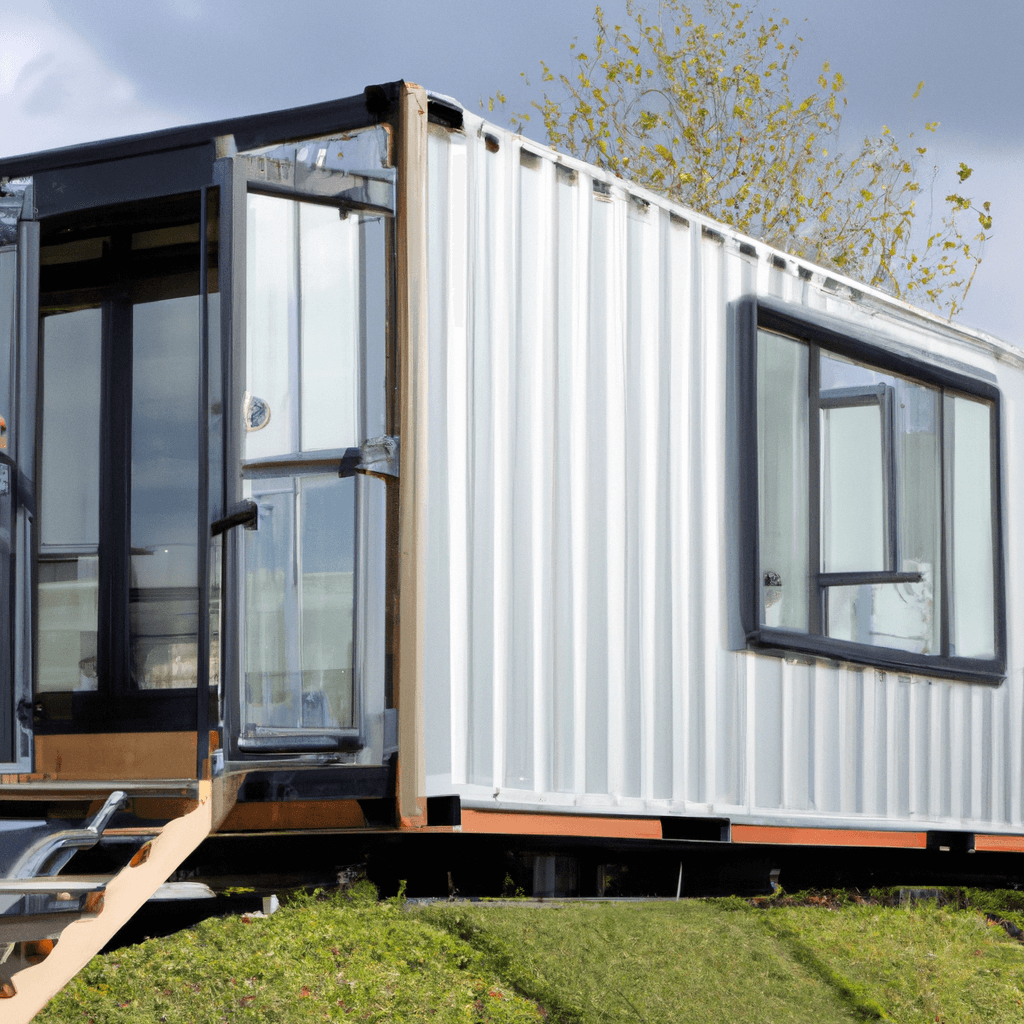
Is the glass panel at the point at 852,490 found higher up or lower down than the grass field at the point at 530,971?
higher up

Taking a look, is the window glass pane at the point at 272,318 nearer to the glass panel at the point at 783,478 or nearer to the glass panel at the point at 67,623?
the glass panel at the point at 67,623

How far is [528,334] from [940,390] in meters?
2.51

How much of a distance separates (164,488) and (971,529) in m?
3.84

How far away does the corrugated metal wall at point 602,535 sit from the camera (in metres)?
3.34

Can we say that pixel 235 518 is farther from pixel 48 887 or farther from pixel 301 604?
pixel 48 887

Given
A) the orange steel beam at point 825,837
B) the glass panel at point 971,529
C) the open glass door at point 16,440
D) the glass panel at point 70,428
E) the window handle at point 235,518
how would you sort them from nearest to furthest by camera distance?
the window handle at point 235,518
the open glass door at point 16,440
the orange steel beam at point 825,837
the glass panel at point 70,428
the glass panel at point 971,529

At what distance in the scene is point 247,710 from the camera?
9.96 ft

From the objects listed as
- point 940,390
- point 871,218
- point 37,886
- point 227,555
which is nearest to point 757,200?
point 871,218

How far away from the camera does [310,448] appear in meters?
3.17

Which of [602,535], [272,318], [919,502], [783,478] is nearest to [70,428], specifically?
[272,318]

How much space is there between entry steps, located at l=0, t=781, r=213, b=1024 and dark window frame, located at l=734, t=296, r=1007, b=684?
2.36 m

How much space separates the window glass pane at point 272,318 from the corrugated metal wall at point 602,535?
1.40 feet

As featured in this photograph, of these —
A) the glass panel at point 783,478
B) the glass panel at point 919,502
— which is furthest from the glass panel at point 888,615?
the glass panel at point 783,478

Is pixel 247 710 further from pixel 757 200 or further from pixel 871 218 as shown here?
pixel 871 218
